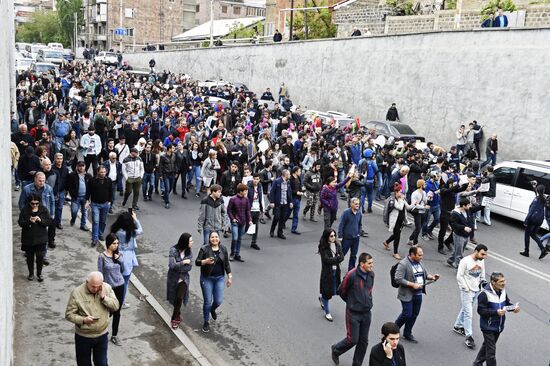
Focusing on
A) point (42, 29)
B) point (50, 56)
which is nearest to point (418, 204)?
point (50, 56)

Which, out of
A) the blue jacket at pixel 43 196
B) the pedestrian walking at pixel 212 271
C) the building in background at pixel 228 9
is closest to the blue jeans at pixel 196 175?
the blue jacket at pixel 43 196

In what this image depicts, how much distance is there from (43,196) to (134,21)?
262 ft

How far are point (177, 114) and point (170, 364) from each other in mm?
15330

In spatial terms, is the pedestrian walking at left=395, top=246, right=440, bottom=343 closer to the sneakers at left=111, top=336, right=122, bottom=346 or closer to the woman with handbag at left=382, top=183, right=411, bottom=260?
the woman with handbag at left=382, top=183, right=411, bottom=260

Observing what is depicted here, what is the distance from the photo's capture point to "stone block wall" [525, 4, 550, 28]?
23.6 m

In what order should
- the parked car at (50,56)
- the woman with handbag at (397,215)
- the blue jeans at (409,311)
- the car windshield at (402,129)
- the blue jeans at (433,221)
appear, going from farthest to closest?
the parked car at (50,56), the car windshield at (402,129), the blue jeans at (433,221), the woman with handbag at (397,215), the blue jeans at (409,311)

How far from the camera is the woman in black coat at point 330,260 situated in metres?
9.25

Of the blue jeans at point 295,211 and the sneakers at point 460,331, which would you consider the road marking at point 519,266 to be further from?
the blue jeans at point 295,211

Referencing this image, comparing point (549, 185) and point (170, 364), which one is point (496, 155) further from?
point (170, 364)

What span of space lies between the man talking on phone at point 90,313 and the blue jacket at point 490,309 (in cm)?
479

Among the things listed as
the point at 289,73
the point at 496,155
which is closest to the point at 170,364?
the point at 496,155

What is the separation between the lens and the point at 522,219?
16.0 m

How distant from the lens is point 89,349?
7.13m

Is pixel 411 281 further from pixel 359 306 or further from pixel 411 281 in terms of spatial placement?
pixel 359 306
